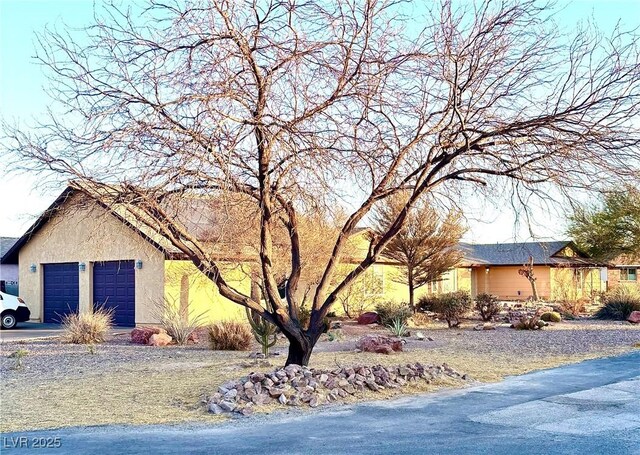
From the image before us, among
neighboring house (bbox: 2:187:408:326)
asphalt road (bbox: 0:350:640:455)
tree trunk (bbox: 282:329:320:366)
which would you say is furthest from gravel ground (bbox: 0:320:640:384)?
asphalt road (bbox: 0:350:640:455)

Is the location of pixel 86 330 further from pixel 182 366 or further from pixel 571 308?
pixel 571 308

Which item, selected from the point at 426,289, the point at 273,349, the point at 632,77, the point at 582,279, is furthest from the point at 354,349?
the point at 582,279

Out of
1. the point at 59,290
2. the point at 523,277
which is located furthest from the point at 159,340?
the point at 523,277

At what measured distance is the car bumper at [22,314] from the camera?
2625cm

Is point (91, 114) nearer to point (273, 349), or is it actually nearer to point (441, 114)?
point (441, 114)

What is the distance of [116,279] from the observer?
25.3 meters

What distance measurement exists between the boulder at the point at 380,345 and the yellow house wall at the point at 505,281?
31.9m

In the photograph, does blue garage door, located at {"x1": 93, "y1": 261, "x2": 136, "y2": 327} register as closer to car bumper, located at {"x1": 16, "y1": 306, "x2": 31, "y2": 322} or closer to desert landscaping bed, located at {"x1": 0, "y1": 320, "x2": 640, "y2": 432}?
car bumper, located at {"x1": 16, "y1": 306, "x2": 31, "y2": 322}

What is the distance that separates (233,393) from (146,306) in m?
14.7

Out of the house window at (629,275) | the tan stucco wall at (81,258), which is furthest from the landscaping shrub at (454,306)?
the house window at (629,275)

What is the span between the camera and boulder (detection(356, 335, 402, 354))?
16.1 m

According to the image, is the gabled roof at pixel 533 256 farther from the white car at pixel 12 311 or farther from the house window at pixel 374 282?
the white car at pixel 12 311

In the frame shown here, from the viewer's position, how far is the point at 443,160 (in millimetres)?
11617

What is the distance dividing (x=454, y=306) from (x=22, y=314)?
15587mm
